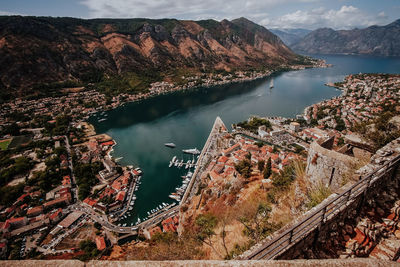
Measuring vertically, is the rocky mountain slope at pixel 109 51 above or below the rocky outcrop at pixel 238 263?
above

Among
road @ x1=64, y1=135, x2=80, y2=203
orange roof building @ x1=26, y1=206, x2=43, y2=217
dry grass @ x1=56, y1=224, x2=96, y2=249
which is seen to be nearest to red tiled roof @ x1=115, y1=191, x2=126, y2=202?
dry grass @ x1=56, y1=224, x2=96, y2=249

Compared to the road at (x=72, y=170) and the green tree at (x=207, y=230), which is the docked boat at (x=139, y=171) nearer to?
the road at (x=72, y=170)

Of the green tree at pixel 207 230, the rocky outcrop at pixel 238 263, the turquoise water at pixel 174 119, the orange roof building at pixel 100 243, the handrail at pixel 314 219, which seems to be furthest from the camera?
the turquoise water at pixel 174 119

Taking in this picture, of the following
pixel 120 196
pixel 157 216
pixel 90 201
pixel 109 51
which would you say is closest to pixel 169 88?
pixel 109 51

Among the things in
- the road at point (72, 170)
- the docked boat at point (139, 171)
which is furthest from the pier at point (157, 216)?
the docked boat at point (139, 171)

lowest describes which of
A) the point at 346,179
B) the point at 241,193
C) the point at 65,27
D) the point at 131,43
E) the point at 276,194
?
the point at 241,193

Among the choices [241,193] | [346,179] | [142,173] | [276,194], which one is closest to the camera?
[346,179]

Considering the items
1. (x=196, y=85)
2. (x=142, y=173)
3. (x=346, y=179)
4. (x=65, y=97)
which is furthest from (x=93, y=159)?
(x=196, y=85)

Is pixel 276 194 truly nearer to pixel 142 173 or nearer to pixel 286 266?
pixel 286 266
